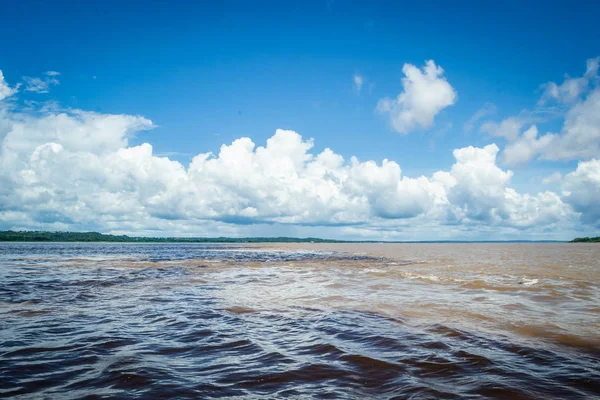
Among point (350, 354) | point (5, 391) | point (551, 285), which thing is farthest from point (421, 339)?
point (551, 285)

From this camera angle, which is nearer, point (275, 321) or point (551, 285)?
point (275, 321)

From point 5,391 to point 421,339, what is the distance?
Result: 354 inches

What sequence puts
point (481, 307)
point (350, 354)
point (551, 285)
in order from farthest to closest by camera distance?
point (551, 285) < point (481, 307) < point (350, 354)

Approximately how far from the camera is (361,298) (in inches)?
655

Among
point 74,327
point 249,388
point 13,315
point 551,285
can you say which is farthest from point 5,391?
point 551,285

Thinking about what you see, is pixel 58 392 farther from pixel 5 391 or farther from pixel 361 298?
pixel 361 298

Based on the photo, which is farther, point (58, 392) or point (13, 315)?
point (13, 315)

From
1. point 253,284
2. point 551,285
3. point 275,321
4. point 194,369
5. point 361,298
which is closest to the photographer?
point 194,369

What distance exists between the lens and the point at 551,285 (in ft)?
66.9

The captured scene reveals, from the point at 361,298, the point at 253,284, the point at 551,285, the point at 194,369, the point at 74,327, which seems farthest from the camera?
the point at 253,284

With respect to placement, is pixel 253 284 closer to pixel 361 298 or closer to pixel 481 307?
pixel 361 298

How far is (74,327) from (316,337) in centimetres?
721

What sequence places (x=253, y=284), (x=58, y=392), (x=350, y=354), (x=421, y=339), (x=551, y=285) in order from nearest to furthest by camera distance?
(x=58, y=392) → (x=350, y=354) → (x=421, y=339) → (x=551, y=285) → (x=253, y=284)

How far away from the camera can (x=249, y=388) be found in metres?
6.47
